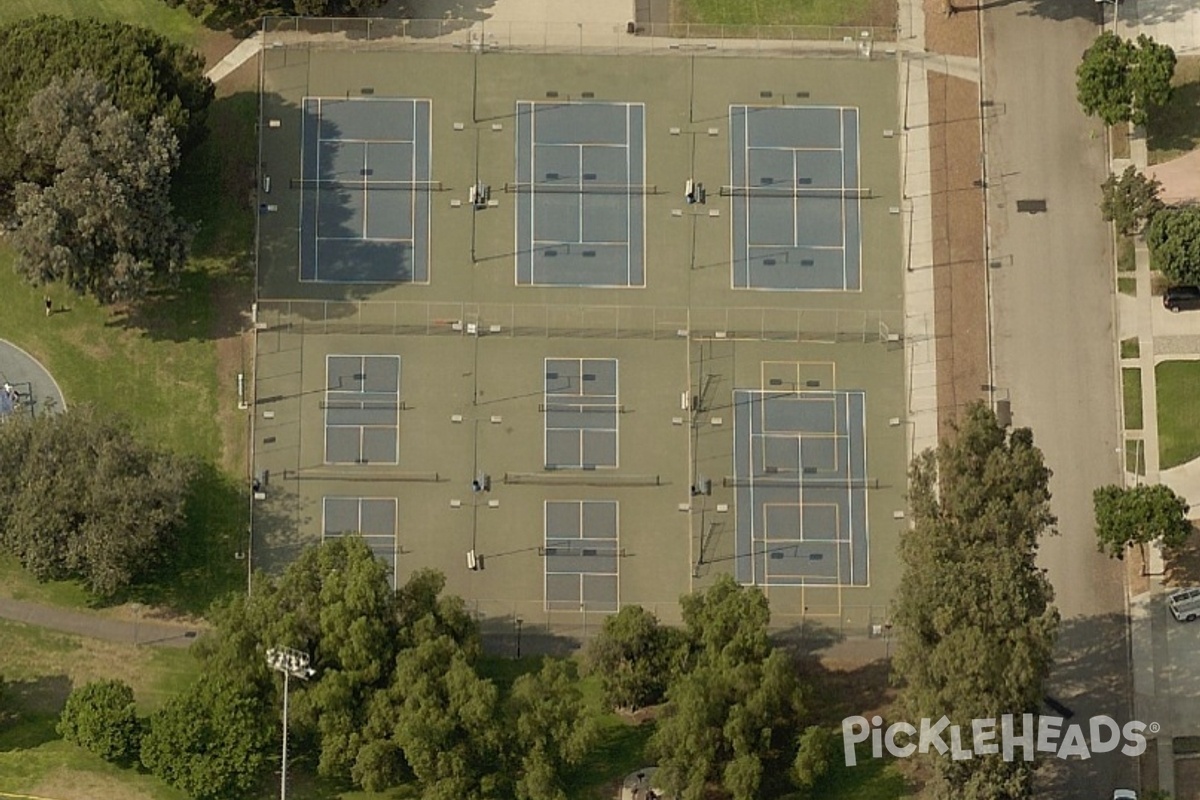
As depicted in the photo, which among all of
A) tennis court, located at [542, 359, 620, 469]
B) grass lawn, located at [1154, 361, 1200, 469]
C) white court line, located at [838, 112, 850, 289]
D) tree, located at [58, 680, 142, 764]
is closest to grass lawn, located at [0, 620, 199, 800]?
tree, located at [58, 680, 142, 764]

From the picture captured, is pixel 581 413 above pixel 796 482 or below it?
above

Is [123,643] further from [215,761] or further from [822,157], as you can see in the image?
[822,157]

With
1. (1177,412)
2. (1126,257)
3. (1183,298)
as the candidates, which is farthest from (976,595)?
(1126,257)

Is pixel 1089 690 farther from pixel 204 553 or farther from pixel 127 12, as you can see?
pixel 127 12

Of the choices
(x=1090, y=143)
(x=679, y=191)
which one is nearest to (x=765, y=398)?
(x=679, y=191)

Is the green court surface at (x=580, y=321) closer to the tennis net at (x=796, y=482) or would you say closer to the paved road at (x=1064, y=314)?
the tennis net at (x=796, y=482)

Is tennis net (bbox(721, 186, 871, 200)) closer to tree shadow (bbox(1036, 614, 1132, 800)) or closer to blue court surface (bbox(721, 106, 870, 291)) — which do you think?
blue court surface (bbox(721, 106, 870, 291))
